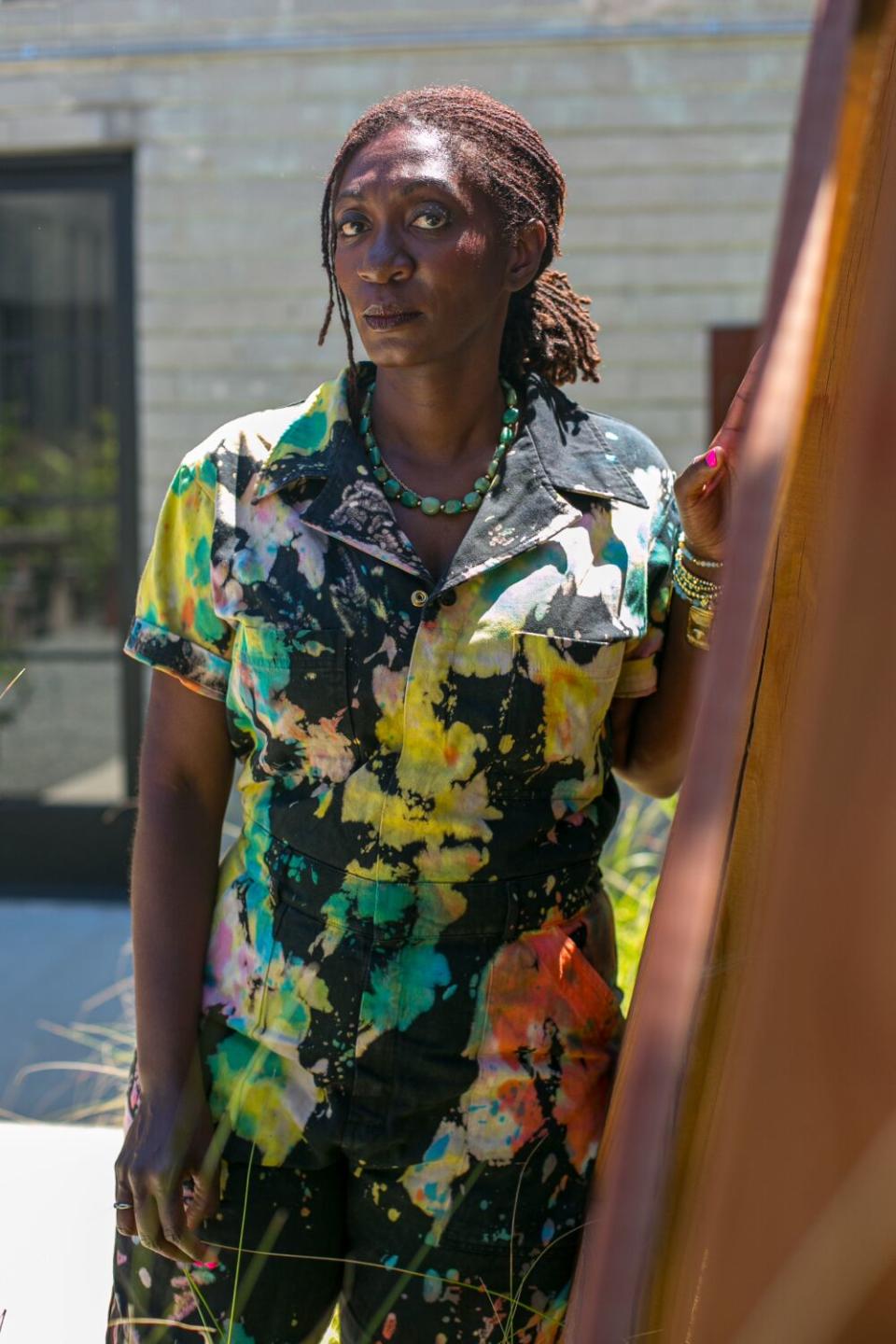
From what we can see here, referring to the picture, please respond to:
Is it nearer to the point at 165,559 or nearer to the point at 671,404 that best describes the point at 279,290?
the point at 671,404

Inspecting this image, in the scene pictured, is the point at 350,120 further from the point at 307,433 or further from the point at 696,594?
the point at 696,594

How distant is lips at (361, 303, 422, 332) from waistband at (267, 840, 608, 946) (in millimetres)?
579

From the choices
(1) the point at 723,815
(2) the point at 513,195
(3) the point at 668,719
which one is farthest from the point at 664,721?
(1) the point at 723,815

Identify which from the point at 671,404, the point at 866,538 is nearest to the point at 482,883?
the point at 866,538

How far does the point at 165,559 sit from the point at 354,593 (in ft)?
0.76

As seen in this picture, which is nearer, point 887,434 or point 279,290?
point 887,434

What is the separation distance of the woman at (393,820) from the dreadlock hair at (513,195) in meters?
0.01

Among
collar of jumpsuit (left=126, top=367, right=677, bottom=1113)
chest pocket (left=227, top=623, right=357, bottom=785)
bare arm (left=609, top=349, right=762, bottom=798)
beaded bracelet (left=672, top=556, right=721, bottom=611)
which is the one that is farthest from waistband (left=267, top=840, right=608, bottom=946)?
beaded bracelet (left=672, top=556, right=721, bottom=611)

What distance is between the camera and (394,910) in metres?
1.54

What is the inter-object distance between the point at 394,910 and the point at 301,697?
0.24 m

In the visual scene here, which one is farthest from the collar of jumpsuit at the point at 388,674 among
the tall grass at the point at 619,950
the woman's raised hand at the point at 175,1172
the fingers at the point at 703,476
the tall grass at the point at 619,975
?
the tall grass at the point at 619,975

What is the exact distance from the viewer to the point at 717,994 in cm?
106

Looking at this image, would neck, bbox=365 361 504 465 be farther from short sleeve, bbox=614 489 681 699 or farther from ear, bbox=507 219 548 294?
short sleeve, bbox=614 489 681 699

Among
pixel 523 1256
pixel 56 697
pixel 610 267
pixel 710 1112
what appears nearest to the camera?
pixel 710 1112
